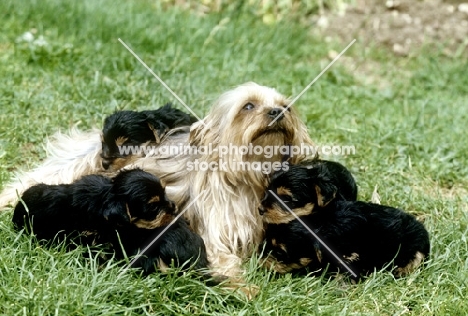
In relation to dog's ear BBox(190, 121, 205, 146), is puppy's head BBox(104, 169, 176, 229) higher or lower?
lower

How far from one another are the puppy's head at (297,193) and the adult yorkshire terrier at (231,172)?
0.95ft

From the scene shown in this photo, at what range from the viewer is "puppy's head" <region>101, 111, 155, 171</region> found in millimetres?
5018

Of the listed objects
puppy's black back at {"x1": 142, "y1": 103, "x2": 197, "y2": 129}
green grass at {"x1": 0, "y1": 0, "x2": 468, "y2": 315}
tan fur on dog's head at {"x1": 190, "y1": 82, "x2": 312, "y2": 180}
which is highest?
tan fur on dog's head at {"x1": 190, "y1": 82, "x2": 312, "y2": 180}

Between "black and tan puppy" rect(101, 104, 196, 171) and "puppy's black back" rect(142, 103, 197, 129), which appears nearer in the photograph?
"black and tan puppy" rect(101, 104, 196, 171)

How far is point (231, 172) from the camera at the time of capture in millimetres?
4648

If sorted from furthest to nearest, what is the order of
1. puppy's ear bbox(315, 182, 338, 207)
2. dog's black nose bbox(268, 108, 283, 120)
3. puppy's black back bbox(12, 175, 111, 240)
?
dog's black nose bbox(268, 108, 283, 120), puppy's ear bbox(315, 182, 338, 207), puppy's black back bbox(12, 175, 111, 240)

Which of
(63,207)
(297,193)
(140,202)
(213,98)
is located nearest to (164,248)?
(140,202)

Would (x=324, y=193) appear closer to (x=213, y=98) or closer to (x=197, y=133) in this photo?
(x=197, y=133)

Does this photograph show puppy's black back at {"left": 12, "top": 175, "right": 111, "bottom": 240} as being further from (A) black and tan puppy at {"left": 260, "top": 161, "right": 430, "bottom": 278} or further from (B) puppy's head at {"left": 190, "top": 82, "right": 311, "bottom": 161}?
(A) black and tan puppy at {"left": 260, "top": 161, "right": 430, "bottom": 278}

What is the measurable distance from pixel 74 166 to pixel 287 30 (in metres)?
4.63

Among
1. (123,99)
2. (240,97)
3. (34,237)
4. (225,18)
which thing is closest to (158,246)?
(34,237)

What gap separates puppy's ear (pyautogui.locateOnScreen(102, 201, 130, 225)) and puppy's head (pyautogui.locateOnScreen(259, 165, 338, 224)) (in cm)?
91

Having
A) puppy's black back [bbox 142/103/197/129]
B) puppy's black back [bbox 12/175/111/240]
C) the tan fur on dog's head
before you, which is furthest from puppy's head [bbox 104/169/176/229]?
puppy's black back [bbox 142/103/197/129]

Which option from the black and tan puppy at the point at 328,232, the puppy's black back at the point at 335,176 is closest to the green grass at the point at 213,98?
the black and tan puppy at the point at 328,232
